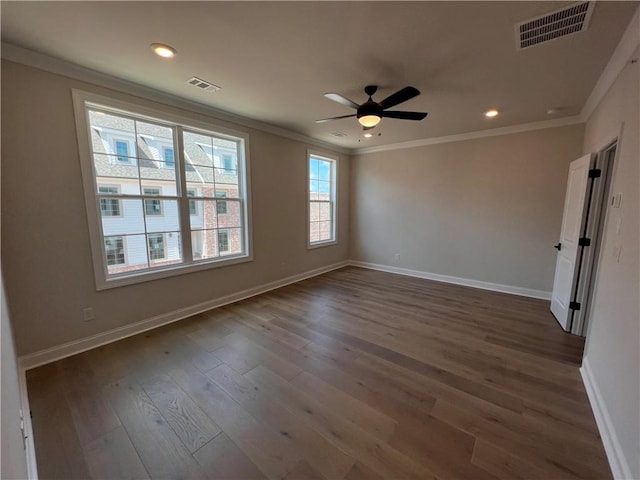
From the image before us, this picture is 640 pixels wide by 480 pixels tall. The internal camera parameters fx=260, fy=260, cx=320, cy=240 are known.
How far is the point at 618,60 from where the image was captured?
2.14 meters

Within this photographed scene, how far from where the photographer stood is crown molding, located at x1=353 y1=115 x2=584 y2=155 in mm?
3760

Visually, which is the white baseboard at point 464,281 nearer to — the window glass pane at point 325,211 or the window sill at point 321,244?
the window sill at point 321,244

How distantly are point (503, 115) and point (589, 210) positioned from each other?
1652mm

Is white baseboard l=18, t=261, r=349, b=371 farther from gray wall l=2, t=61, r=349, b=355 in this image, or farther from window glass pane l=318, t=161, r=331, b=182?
window glass pane l=318, t=161, r=331, b=182

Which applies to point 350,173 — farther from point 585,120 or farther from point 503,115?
point 585,120

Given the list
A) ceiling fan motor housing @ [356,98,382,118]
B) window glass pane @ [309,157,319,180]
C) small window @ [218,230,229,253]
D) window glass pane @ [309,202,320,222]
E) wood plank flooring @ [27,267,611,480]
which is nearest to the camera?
wood plank flooring @ [27,267,611,480]

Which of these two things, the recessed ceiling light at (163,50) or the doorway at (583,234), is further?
the doorway at (583,234)

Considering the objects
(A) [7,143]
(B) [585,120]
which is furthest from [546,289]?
(A) [7,143]

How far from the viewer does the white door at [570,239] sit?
9.63ft

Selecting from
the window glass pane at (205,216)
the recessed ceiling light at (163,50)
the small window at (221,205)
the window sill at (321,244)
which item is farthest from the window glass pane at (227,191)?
the window sill at (321,244)

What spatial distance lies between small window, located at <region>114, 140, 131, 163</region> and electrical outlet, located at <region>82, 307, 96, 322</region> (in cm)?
159

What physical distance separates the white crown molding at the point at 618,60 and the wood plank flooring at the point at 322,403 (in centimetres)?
262

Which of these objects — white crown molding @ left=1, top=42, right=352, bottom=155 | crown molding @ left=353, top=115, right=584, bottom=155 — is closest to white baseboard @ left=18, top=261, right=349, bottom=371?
white crown molding @ left=1, top=42, right=352, bottom=155

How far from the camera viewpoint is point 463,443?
1629 millimetres
